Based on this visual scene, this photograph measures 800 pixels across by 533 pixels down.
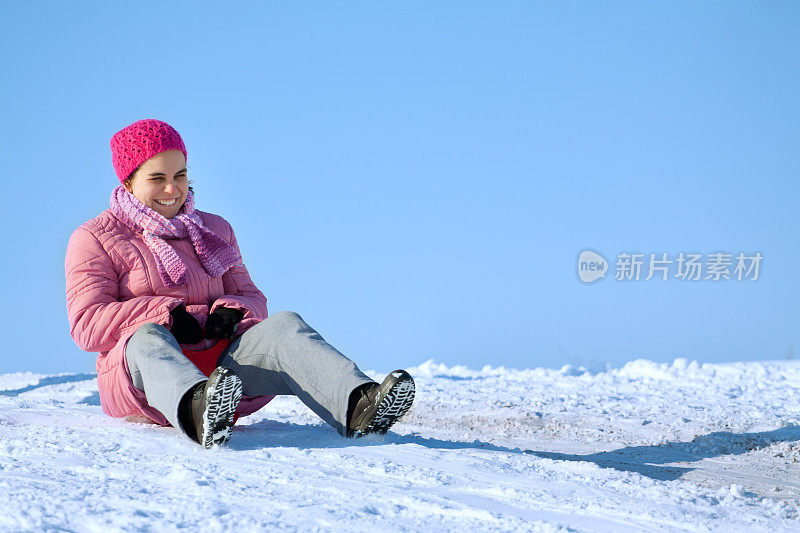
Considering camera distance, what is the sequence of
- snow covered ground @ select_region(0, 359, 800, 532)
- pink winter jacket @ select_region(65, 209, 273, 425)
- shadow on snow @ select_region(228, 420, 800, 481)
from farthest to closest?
pink winter jacket @ select_region(65, 209, 273, 425)
shadow on snow @ select_region(228, 420, 800, 481)
snow covered ground @ select_region(0, 359, 800, 532)

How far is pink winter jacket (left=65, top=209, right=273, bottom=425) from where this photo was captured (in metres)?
3.60

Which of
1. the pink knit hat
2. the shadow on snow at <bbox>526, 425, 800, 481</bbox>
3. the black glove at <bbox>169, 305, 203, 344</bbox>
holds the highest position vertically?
the pink knit hat

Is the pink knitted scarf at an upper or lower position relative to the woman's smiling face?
lower

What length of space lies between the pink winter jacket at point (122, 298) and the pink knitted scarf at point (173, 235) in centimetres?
4

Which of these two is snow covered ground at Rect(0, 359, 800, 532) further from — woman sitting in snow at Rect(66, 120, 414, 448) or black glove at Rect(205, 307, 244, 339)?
black glove at Rect(205, 307, 244, 339)

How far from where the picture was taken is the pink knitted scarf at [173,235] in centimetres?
385

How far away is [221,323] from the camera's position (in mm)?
3768

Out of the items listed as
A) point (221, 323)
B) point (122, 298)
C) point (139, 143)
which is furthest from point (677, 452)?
point (139, 143)

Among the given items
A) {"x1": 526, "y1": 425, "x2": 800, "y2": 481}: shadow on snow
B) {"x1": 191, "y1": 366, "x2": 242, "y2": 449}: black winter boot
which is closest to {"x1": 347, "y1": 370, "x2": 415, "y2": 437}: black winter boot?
{"x1": 191, "y1": 366, "x2": 242, "y2": 449}: black winter boot

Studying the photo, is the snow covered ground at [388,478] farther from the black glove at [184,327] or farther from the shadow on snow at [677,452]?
the black glove at [184,327]

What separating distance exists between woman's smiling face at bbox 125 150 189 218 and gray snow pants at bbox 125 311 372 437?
2.42 ft

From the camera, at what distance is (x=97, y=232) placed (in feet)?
12.5

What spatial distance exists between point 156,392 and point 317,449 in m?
0.70

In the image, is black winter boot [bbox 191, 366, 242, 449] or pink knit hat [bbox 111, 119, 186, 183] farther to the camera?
pink knit hat [bbox 111, 119, 186, 183]
